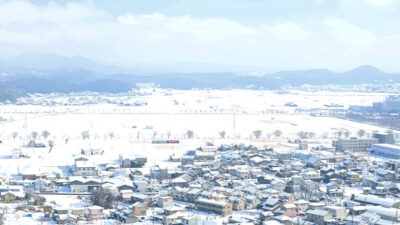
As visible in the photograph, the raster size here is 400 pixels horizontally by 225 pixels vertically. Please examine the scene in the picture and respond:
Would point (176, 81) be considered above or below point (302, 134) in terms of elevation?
above

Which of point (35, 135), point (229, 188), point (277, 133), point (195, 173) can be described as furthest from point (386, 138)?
point (35, 135)

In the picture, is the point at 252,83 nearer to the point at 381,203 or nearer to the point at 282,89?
the point at 282,89

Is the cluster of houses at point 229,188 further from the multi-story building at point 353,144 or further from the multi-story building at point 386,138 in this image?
the multi-story building at point 386,138

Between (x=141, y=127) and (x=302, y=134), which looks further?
(x=141, y=127)

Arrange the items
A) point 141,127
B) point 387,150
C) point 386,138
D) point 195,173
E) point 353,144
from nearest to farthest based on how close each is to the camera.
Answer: point 195,173 → point 387,150 → point 353,144 → point 386,138 → point 141,127

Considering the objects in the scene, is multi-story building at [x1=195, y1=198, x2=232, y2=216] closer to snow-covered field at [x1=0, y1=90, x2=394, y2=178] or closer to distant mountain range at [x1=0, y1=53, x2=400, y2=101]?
snow-covered field at [x1=0, y1=90, x2=394, y2=178]

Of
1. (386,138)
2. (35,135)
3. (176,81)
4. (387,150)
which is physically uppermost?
(176,81)

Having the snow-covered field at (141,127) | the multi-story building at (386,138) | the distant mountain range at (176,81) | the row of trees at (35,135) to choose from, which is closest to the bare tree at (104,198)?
the snow-covered field at (141,127)

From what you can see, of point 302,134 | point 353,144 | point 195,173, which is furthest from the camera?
point 302,134

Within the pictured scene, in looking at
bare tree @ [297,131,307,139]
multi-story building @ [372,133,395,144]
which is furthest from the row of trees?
multi-story building @ [372,133,395,144]

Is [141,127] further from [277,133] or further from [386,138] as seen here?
[386,138]

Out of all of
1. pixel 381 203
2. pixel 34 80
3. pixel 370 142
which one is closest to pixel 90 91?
pixel 34 80
